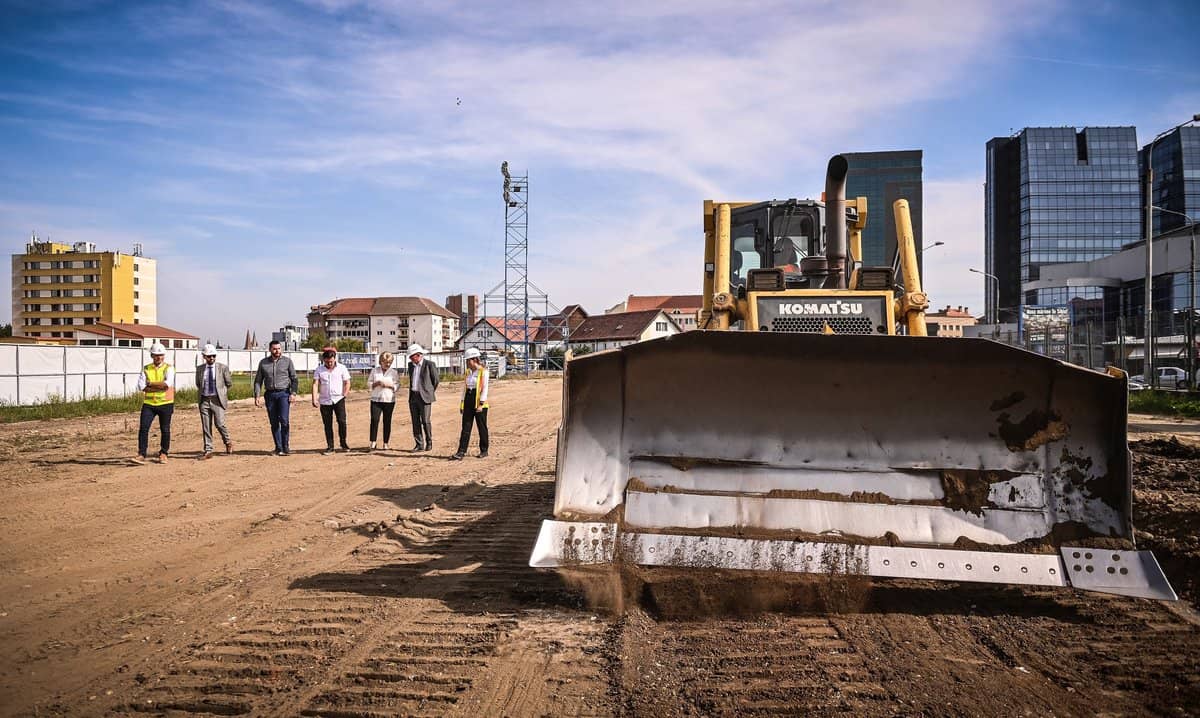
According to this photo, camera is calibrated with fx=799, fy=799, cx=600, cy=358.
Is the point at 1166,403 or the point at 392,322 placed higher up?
the point at 392,322

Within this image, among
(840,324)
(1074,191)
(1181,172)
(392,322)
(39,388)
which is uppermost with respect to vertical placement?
(1074,191)

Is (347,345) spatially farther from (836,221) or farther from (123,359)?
(836,221)

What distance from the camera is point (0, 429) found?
17.3 metres

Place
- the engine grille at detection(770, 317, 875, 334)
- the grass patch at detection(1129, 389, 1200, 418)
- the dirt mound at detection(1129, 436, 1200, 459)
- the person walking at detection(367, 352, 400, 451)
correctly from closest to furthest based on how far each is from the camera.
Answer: the engine grille at detection(770, 317, 875, 334) → the dirt mound at detection(1129, 436, 1200, 459) → the person walking at detection(367, 352, 400, 451) → the grass patch at detection(1129, 389, 1200, 418)

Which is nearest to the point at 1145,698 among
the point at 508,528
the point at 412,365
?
the point at 508,528

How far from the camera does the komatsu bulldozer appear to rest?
405 centimetres

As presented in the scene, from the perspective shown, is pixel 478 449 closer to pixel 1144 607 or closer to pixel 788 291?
pixel 788 291

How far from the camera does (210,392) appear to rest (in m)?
11.4

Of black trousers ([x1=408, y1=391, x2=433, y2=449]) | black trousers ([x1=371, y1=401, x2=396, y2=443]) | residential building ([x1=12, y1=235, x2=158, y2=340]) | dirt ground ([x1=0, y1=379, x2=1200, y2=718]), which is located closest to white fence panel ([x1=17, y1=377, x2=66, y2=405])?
black trousers ([x1=371, y1=401, x2=396, y2=443])

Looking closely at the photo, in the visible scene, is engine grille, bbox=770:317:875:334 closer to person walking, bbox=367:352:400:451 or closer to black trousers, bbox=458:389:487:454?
black trousers, bbox=458:389:487:454

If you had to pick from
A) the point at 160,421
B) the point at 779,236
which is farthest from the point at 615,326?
the point at 779,236

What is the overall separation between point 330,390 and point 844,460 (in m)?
9.17

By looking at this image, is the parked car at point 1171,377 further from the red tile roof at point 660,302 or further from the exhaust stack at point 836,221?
the red tile roof at point 660,302

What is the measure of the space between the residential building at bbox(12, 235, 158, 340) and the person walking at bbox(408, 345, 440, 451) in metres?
110
